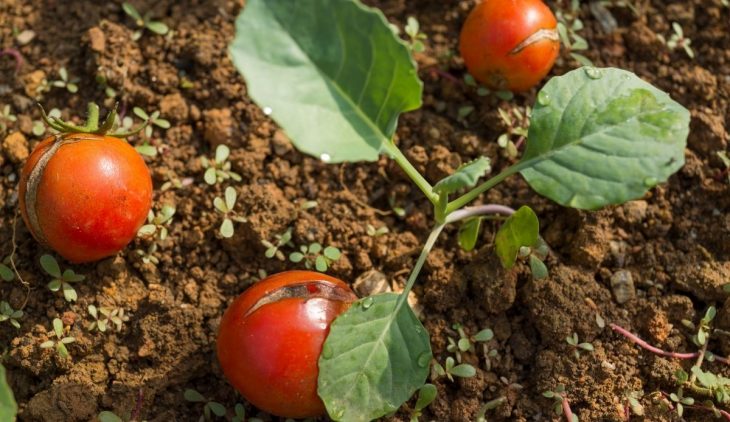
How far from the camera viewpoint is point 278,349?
208cm

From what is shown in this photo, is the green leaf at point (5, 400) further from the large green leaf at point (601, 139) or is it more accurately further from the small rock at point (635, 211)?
the small rock at point (635, 211)

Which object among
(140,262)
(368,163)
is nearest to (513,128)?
(368,163)

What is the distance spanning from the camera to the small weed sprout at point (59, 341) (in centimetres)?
232

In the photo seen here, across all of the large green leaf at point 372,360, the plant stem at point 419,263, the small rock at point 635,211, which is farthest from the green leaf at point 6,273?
the small rock at point 635,211

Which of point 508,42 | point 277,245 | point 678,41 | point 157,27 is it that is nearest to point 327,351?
point 277,245

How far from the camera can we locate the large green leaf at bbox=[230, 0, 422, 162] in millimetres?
1922

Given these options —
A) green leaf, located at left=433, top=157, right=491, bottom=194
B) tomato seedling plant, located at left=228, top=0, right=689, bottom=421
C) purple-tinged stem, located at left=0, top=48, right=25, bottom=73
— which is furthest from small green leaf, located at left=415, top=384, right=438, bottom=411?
purple-tinged stem, located at left=0, top=48, right=25, bottom=73

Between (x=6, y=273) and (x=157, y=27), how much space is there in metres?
0.98

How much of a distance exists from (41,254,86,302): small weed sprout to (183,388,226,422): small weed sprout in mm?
463

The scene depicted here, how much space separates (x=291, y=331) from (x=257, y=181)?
2.27 feet

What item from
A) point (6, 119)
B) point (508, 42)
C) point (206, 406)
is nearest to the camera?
point (206, 406)

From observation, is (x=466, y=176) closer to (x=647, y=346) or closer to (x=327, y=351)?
(x=327, y=351)

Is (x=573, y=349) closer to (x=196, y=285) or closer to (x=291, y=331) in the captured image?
(x=291, y=331)

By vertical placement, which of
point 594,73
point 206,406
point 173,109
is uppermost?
point 594,73
